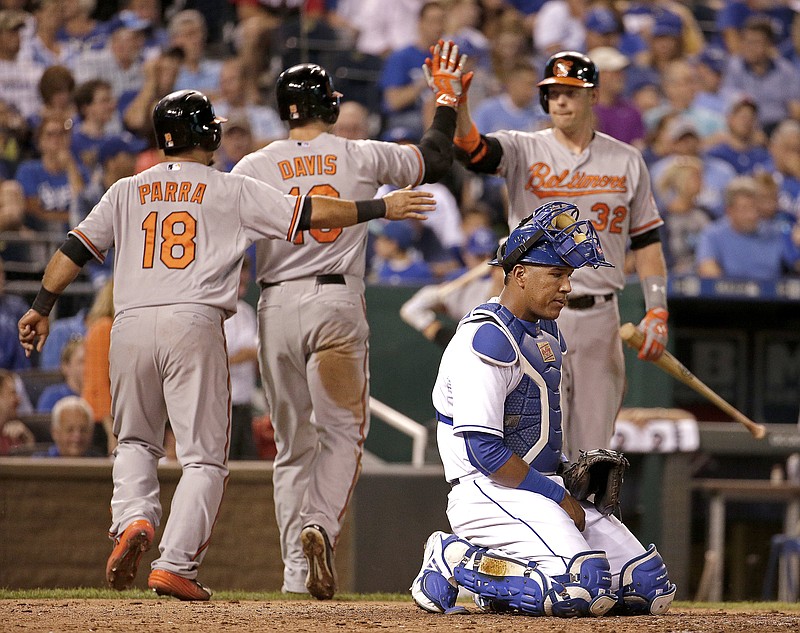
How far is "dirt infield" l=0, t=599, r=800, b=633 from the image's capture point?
155 inches

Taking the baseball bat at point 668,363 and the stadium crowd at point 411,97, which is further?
the stadium crowd at point 411,97

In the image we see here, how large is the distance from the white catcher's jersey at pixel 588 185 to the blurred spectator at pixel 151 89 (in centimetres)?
480

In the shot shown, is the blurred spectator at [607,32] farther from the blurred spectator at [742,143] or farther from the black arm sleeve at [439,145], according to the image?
the black arm sleeve at [439,145]

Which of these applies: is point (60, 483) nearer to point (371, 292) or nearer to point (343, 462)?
point (343, 462)

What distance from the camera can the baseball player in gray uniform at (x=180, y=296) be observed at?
508 centimetres

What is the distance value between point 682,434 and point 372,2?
539cm

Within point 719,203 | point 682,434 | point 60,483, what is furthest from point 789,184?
point 60,483

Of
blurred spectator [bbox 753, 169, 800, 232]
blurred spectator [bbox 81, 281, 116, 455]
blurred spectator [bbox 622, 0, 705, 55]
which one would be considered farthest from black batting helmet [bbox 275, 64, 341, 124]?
blurred spectator [bbox 622, 0, 705, 55]

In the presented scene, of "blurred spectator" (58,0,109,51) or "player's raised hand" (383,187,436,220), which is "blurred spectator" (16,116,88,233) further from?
"player's raised hand" (383,187,436,220)

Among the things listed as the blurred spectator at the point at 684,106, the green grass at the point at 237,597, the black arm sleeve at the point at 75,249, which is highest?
the blurred spectator at the point at 684,106

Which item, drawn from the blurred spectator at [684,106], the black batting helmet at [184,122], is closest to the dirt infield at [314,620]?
the black batting helmet at [184,122]

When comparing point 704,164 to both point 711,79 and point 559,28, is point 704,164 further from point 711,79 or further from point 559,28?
point 559,28

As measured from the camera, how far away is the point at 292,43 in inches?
421

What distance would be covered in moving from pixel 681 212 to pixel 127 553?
6.71m
